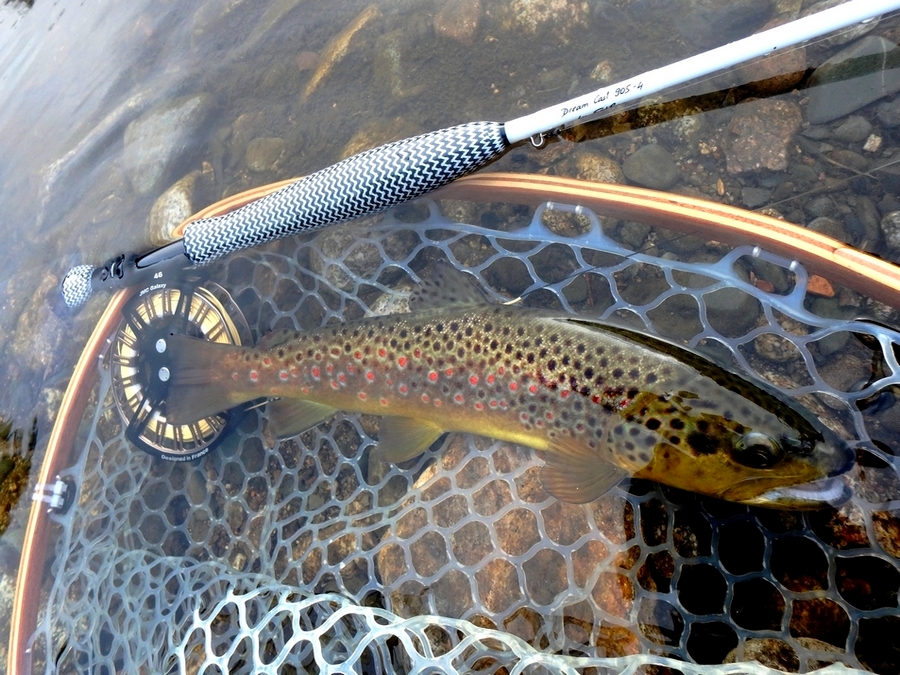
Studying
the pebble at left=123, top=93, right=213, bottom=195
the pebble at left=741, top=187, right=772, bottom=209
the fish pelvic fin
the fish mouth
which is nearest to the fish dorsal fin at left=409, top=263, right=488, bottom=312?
the fish pelvic fin

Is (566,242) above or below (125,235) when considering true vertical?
below

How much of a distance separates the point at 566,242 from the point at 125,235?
12.8 ft

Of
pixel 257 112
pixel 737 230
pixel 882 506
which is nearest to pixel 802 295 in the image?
pixel 737 230

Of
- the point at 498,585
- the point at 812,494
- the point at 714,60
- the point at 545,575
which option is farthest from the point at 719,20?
the point at 498,585

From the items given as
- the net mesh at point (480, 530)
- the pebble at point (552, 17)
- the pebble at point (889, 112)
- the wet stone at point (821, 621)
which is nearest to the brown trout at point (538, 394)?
the net mesh at point (480, 530)

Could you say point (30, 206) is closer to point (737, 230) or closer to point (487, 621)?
point (487, 621)

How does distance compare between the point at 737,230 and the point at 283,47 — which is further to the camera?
the point at 283,47

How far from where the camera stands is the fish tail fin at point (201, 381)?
3336 mm

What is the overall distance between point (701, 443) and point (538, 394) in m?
0.73

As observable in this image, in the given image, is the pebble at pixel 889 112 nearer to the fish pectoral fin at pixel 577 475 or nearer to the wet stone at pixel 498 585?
the fish pectoral fin at pixel 577 475

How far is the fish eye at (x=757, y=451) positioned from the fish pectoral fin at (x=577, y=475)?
0.51m

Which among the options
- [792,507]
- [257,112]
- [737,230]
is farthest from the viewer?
[257,112]

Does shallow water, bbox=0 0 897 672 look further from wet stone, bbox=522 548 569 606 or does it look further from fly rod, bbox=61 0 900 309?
wet stone, bbox=522 548 569 606

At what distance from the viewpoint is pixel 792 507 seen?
225 centimetres
